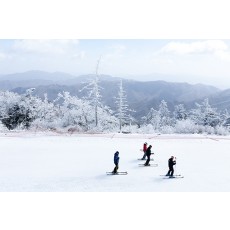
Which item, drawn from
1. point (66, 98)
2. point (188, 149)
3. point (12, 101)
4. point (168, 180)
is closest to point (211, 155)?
point (188, 149)

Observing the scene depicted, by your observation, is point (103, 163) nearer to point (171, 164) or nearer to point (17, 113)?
point (171, 164)

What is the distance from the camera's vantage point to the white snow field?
1622cm

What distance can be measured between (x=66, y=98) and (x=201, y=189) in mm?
34587

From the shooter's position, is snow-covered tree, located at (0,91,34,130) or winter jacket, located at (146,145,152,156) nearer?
winter jacket, located at (146,145,152,156)

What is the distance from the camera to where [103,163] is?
20.0 meters

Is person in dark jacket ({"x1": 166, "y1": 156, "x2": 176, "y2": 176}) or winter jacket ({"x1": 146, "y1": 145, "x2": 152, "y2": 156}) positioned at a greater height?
winter jacket ({"x1": 146, "y1": 145, "x2": 152, "y2": 156})

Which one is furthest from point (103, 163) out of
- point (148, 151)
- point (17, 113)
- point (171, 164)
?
point (17, 113)

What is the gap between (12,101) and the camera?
4675cm

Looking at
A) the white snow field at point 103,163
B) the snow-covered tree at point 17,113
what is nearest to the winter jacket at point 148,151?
the white snow field at point 103,163

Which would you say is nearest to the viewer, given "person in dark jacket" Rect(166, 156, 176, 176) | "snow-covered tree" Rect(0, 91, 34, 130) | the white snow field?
the white snow field

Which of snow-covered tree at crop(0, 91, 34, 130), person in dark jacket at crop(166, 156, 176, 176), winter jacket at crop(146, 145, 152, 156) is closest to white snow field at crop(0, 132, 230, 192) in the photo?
person in dark jacket at crop(166, 156, 176, 176)

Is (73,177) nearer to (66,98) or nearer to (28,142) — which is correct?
(28,142)

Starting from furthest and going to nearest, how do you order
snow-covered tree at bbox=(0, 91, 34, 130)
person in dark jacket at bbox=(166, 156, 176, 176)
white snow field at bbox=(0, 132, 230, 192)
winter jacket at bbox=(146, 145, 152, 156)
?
1. snow-covered tree at bbox=(0, 91, 34, 130)
2. winter jacket at bbox=(146, 145, 152, 156)
3. person in dark jacket at bbox=(166, 156, 176, 176)
4. white snow field at bbox=(0, 132, 230, 192)

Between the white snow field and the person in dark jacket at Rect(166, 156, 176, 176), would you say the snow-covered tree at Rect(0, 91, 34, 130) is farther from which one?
the person in dark jacket at Rect(166, 156, 176, 176)
